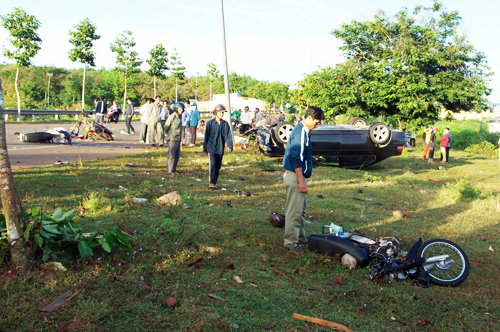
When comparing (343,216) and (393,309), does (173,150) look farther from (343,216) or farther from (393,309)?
(393,309)

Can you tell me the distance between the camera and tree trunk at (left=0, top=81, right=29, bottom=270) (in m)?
3.45

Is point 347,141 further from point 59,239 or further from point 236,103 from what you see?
point 236,103

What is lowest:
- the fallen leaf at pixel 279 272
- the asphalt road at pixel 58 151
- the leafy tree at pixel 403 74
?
the fallen leaf at pixel 279 272

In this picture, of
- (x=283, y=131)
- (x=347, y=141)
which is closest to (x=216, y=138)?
(x=283, y=131)

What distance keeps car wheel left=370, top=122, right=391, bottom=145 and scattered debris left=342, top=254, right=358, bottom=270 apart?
9.16 m

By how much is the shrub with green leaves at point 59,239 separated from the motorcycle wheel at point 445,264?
333 centimetres

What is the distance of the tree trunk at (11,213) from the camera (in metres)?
3.45

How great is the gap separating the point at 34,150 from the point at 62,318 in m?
10.4

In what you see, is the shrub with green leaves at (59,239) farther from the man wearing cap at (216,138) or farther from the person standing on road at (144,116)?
the person standing on road at (144,116)

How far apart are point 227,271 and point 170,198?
288 centimetres

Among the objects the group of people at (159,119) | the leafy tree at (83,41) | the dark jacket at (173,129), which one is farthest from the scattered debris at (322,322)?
the leafy tree at (83,41)

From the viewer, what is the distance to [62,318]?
9.72 ft

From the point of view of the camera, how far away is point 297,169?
4.91 metres

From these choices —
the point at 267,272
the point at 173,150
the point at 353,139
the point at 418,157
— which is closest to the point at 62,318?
the point at 267,272
